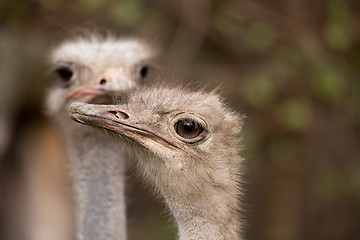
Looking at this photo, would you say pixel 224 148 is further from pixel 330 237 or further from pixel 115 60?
pixel 330 237

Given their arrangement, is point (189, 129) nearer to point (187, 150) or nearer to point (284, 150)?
point (187, 150)

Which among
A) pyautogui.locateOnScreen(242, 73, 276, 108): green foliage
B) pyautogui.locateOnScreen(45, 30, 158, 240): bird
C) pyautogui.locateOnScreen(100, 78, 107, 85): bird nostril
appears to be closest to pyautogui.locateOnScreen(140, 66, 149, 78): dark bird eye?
pyautogui.locateOnScreen(45, 30, 158, 240): bird

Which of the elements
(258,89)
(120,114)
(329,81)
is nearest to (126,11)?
(258,89)

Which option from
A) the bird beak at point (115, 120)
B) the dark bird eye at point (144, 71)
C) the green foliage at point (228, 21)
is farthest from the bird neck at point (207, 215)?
the green foliage at point (228, 21)

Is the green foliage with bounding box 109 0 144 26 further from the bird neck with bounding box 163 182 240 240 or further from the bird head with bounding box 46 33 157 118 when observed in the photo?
the bird neck with bounding box 163 182 240 240

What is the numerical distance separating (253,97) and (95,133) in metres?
1.98

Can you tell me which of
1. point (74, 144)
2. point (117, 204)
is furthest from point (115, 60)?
point (117, 204)

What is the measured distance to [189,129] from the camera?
2154mm

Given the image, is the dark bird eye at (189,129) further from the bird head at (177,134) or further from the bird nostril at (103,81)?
the bird nostril at (103,81)

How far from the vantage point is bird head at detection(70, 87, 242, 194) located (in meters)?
2.15

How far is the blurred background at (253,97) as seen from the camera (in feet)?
16.2

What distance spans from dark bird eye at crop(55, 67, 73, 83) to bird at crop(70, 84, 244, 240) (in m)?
1.00

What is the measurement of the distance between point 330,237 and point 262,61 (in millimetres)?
1683

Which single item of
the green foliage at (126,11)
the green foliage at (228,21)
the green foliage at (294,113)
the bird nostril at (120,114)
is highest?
the green foliage at (228,21)
